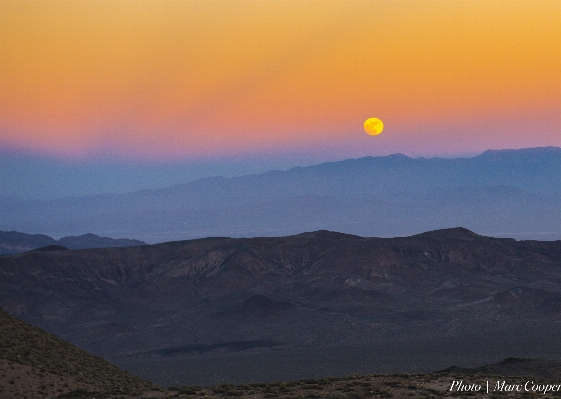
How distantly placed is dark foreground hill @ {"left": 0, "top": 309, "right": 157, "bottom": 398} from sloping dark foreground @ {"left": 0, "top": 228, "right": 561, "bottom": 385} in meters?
29.1

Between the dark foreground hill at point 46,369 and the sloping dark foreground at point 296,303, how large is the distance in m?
29.1

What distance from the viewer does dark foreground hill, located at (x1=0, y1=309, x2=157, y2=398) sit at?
1473 inches

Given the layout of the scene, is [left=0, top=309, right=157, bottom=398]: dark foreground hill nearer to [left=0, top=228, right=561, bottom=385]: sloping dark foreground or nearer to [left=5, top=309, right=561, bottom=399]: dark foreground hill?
[left=5, top=309, right=561, bottom=399]: dark foreground hill

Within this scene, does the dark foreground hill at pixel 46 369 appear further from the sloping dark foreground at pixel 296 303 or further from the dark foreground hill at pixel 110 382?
the sloping dark foreground at pixel 296 303

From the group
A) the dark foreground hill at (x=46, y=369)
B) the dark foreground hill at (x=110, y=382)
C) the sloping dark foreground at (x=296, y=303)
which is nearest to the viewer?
the dark foreground hill at (x=110, y=382)

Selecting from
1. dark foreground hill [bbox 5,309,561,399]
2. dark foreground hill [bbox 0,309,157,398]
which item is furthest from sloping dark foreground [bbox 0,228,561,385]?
dark foreground hill [bbox 5,309,561,399]

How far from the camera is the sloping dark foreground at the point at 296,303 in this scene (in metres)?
88.4

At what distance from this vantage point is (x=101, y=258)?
14212cm

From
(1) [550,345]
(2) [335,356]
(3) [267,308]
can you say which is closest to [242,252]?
(3) [267,308]

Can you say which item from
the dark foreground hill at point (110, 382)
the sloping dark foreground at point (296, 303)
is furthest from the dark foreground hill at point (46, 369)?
the sloping dark foreground at point (296, 303)

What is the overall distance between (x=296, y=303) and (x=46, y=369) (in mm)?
83315

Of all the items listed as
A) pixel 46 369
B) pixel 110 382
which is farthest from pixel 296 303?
pixel 46 369

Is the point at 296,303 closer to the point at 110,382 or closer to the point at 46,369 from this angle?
the point at 110,382

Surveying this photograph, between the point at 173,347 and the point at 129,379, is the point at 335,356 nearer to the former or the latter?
the point at 173,347
